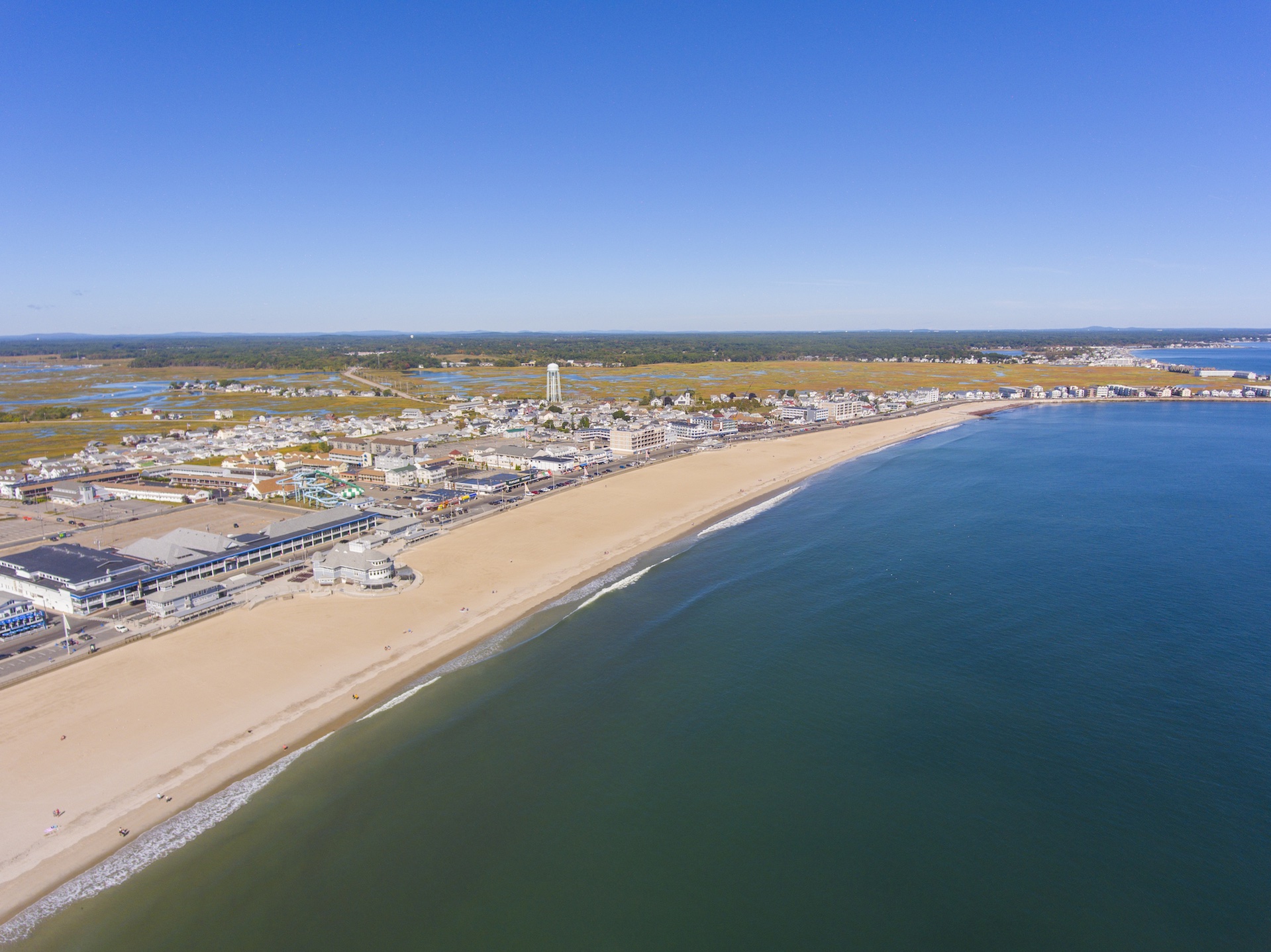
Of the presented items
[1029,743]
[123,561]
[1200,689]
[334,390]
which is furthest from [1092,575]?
[334,390]

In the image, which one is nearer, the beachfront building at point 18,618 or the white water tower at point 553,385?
the beachfront building at point 18,618

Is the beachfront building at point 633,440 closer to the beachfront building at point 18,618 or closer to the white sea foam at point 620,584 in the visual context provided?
the white sea foam at point 620,584

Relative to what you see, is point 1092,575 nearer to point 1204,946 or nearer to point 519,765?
point 1204,946

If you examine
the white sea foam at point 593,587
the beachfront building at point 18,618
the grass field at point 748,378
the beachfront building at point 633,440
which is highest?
the grass field at point 748,378

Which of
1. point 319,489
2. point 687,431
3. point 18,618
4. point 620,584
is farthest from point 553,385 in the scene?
point 18,618

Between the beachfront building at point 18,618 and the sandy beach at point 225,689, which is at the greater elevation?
the beachfront building at point 18,618

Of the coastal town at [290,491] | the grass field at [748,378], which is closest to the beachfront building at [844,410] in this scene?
the coastal town at [290,491]

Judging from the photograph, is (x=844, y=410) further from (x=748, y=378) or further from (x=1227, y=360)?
(x=1227, y=360)
